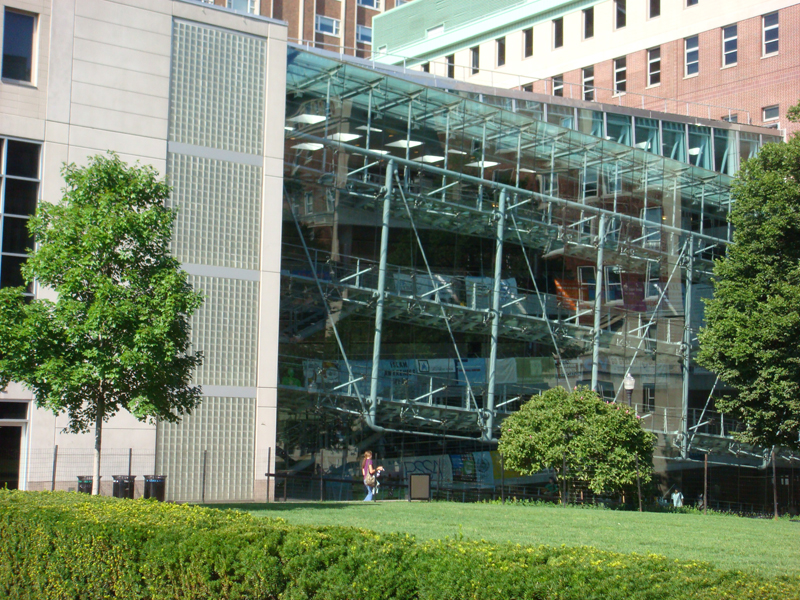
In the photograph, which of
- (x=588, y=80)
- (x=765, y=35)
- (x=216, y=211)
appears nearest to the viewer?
(x=216, y=211)

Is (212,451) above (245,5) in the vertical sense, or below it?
below

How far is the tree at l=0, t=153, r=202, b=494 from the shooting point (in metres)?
17.2

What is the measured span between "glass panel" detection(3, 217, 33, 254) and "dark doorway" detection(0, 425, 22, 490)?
14.9 ft

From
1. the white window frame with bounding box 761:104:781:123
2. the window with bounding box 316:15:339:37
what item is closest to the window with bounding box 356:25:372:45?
the window with bounding box 316:15:339:37

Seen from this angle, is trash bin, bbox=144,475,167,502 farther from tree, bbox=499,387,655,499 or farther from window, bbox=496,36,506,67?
window, bbox=496,36,506,67

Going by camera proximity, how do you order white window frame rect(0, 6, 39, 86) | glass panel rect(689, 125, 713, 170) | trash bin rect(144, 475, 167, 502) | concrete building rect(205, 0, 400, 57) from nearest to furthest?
1. trash bin rect(144, 475, 167, 502)
2. white window frame rect(0, 6, 39, 86)
3. glass panel rect(689, 125, 713, 170)
4. concrete building rect(205, 0, 400, 57)

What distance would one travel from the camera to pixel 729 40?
46219 mm

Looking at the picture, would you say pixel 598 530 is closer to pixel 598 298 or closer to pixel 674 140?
pixel 598 298

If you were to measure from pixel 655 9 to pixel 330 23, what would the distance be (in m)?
23.8

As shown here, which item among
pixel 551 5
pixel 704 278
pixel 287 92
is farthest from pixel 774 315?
pixel 551 5

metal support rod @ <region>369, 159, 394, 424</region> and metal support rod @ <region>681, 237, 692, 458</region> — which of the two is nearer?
metal support rod @ <region>369, 159, 394, 424</region>

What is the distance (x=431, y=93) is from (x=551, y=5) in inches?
979

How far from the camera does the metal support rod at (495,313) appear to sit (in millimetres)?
31203

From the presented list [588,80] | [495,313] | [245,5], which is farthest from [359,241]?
[245,5]
